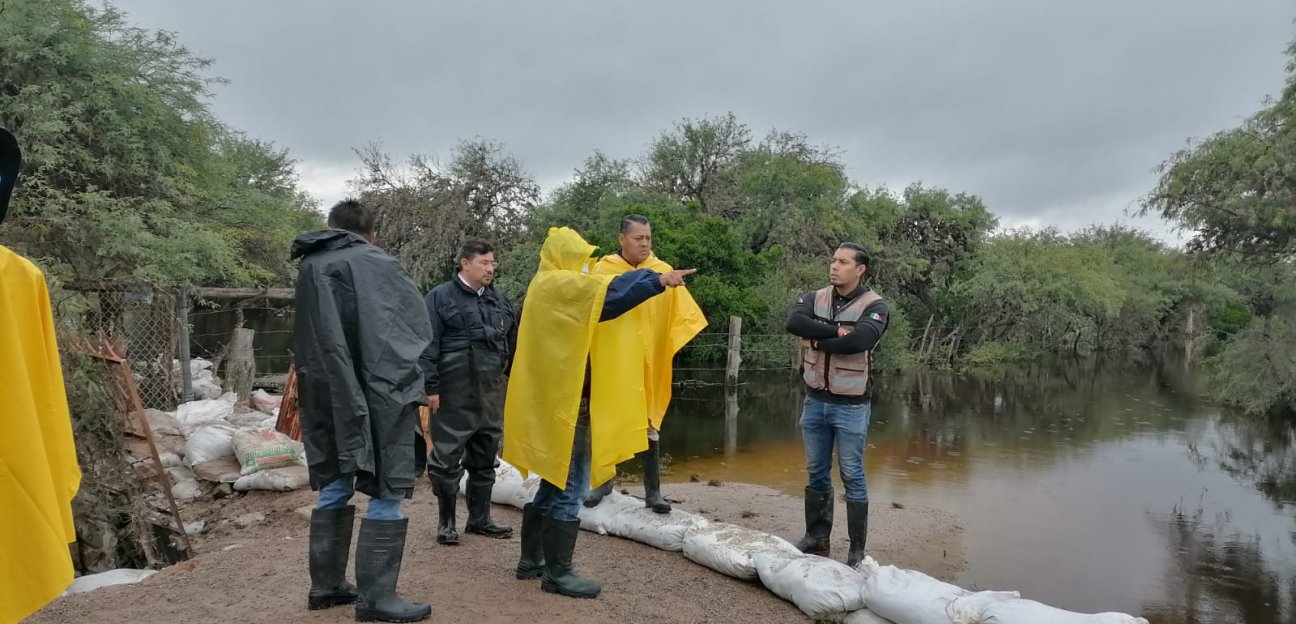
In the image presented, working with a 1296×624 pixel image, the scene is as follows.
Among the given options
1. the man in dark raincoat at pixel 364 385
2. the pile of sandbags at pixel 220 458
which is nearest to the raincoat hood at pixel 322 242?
the man in dark raincoat at pixel 364 385

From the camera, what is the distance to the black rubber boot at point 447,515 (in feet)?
13.7

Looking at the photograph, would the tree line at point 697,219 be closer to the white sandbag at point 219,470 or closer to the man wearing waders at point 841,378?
the white sandbag at point 219,470

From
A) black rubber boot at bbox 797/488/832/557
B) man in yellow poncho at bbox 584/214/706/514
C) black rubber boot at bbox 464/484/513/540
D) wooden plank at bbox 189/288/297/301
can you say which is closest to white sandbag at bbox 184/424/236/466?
wooden plank at bbox 189/288/297/301

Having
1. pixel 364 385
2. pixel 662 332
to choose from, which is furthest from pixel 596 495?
pixel 364 385

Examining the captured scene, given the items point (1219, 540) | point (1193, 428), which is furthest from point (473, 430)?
point (1193, 428)

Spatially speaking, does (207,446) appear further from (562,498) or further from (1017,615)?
(1017,615)

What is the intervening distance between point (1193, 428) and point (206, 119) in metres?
15.5

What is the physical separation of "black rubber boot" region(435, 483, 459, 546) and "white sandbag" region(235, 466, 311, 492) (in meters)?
2.20

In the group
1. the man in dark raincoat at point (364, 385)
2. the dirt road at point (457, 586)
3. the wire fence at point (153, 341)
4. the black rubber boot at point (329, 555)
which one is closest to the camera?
the man in dark raincoat at point (364, 385)

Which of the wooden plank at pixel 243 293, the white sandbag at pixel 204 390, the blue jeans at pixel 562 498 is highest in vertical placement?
the wooden plank at pixel 243 293

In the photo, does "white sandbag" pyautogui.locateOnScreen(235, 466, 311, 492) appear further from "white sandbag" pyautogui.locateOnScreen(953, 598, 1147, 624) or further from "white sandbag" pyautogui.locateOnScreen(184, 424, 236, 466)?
"white sandbag" pyautogui.locateOnScreen(953, 598, 1147, 624)

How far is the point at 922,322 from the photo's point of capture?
2389cm

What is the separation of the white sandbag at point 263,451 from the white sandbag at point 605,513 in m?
2.83

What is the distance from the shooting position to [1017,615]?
3.23 m
